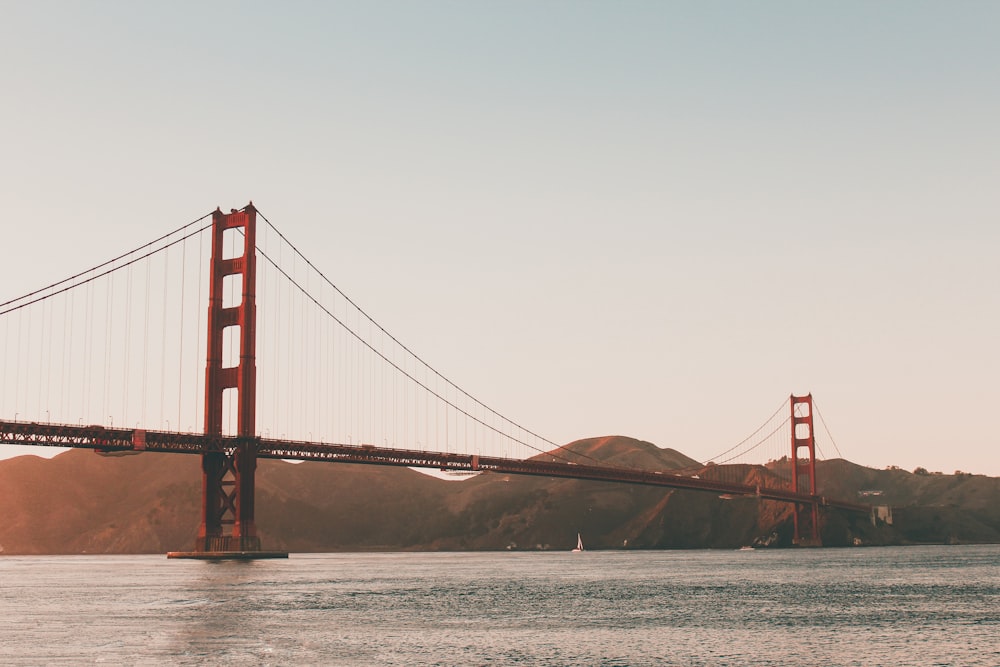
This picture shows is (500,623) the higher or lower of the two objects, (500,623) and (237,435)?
the lower

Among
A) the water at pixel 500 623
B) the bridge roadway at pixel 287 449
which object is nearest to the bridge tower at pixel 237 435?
the bridge roadway at pixel 287 449

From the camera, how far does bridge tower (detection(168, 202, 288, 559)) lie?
3292 inches

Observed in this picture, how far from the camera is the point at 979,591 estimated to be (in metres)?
59.7

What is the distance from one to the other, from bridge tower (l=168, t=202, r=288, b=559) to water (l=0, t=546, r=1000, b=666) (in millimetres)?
14827

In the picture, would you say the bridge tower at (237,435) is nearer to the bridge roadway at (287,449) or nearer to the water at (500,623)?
the bridge roadway at (287,449)

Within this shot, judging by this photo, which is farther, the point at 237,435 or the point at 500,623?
the point at 237,435

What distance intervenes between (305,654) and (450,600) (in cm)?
2148

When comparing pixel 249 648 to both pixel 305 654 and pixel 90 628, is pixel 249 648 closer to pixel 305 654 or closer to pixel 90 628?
pixel 305 654

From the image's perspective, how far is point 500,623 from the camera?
1633 inches

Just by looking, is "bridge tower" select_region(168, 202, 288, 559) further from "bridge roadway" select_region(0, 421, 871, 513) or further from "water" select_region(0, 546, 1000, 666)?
"water" select_region(0, 546, 1000, 666)

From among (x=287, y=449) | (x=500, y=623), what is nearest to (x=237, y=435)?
(x=287, y=449)

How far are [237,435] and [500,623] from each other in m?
45.9

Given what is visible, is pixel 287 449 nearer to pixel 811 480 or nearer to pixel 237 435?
pixel 237 435

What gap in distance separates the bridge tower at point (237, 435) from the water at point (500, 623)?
1483 cm
